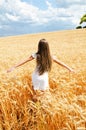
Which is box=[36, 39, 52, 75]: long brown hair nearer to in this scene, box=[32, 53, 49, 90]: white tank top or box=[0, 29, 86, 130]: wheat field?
box=[32, 53, 49, 90]: white tank top

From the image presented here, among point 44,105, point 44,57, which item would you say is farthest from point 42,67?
point 44,105

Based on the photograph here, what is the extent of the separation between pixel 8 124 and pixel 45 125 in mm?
657

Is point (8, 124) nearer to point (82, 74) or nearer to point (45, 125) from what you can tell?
point (45, 125)

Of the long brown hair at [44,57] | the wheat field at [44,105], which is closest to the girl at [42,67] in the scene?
the long brown hair at [44,57]

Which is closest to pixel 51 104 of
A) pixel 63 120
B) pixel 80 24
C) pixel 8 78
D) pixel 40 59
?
pixel 63 120

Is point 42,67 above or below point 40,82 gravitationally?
above

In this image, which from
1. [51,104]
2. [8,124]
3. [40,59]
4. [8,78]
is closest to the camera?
[51,104]

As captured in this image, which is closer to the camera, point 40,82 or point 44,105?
point 44,105

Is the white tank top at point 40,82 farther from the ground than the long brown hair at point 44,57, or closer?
closer

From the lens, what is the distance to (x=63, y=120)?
3727mm

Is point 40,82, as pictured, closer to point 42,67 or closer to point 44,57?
point 42,67

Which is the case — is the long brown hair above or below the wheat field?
above

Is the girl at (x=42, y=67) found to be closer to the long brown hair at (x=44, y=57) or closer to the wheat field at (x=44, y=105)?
the long brown hair at (x=44, y=57)

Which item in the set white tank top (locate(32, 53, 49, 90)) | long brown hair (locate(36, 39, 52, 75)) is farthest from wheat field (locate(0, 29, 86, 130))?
A: long brown hair (locate(36, 39, 52, 75))
